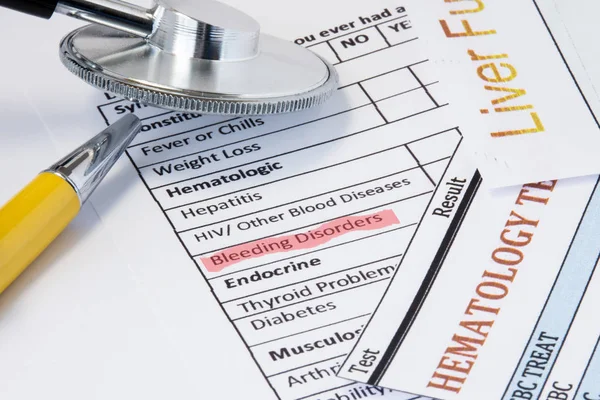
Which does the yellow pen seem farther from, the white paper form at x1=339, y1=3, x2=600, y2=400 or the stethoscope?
the white paper form at x1=339, y1=3, x2=600, y2=400

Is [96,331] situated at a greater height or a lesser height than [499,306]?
lesser

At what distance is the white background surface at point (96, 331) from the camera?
17.9 inches

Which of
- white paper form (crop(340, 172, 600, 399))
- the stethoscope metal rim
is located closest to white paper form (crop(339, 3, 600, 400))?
white paper form (crop(340, 172, 600, 399))

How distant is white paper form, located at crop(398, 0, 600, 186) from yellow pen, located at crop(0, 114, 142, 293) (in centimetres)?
25

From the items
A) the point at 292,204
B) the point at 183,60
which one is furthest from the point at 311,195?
the point at 183,60

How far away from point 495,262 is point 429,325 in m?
0.07

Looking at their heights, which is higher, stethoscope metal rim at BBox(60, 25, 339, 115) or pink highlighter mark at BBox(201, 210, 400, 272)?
stethoscope metal rim at BBox(60, 25, 339, 115)

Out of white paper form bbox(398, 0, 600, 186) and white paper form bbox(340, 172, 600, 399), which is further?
white paper form bbox(398, 0, 600, 186)

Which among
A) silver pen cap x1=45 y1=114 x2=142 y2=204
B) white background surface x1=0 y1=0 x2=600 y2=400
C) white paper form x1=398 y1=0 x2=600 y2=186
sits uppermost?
white paper form x1=398 y1=0 x2=600 y2=186

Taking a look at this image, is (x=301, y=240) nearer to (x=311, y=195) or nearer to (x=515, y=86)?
(x=311, y=195)

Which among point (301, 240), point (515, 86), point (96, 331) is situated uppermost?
point (515, 86)

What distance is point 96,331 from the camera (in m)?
0.48

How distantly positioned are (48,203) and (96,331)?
8cm

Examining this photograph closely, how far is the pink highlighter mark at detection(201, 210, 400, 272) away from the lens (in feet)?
1.72
